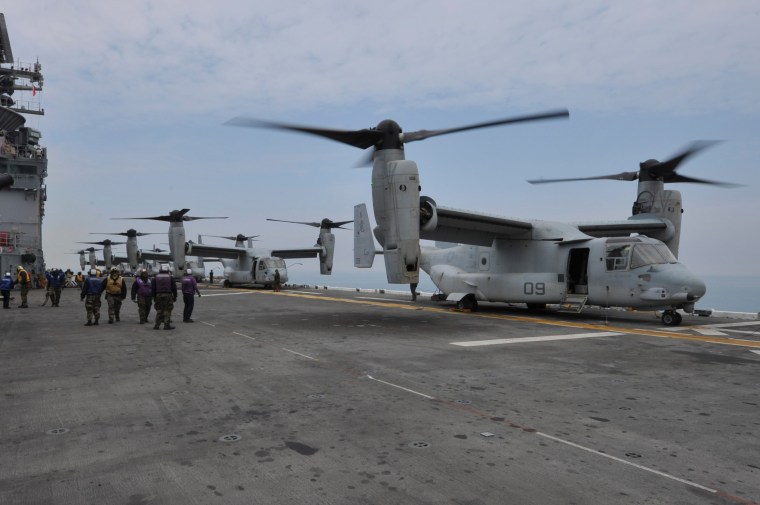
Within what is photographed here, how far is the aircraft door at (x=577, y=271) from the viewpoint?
53.3 ft

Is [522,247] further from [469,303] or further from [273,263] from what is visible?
[273,263]

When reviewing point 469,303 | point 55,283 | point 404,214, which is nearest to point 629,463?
point 404,214

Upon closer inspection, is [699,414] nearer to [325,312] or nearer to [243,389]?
[243,389]

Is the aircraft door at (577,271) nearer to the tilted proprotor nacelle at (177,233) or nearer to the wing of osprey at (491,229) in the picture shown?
the wing of osprey at (491,229)

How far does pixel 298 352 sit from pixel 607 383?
17.8 feet

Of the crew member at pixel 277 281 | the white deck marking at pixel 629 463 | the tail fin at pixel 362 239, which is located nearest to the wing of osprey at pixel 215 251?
the crew member at pixel 277 281

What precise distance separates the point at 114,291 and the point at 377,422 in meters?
12.0

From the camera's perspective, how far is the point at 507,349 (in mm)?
9750

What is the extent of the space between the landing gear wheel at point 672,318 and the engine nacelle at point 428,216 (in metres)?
7.57

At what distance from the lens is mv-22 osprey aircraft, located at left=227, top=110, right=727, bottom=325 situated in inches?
520

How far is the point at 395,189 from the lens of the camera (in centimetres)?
1308

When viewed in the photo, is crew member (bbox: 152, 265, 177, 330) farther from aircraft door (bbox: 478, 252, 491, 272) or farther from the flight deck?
aircraft door (bbox: 478, 252, 491, 272)

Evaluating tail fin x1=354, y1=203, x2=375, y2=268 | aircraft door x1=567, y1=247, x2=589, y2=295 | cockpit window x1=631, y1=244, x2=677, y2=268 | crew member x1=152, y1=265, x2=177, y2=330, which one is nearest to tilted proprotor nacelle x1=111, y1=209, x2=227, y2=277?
tail fin x1=354, y1=203, x2=375, y2=268

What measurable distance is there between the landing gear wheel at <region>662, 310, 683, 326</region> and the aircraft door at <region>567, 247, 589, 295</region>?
8.31 feet
